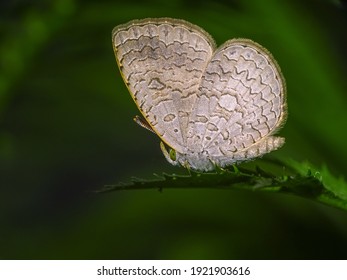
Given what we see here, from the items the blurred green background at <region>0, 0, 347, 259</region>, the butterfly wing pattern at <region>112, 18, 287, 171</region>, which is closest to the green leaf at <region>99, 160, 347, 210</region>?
the blurred green background at <region>0, 0, 347, 259</region>

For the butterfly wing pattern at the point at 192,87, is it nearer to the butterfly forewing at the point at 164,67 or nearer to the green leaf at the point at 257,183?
the butterfly forewing at the point at 164,67

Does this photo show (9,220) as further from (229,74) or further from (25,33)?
(229,74)


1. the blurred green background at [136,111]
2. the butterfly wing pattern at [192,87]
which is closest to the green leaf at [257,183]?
the blurred green background at [136,111]

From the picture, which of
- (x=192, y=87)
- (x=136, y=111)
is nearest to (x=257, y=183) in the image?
(x=192, y=87)

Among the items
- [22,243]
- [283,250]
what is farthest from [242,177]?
[22,243]

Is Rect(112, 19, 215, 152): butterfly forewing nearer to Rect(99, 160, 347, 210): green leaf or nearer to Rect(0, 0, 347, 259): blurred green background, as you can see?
Rect(0, 0, 347, 259): blurred green background

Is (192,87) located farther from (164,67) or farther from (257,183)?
(257,183)
